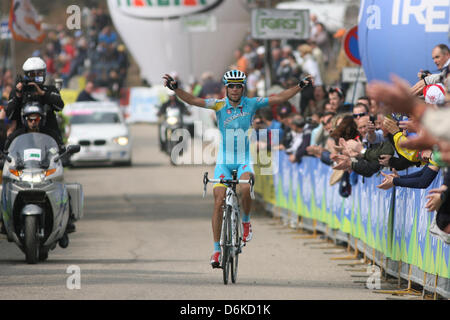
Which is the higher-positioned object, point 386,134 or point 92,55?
point 92,55

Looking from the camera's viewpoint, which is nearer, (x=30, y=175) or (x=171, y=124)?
(x=30, y=175)

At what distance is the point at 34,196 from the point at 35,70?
1.68 m

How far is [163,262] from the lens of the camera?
44.7 feet

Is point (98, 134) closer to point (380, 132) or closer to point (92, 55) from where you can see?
point (380, 132)

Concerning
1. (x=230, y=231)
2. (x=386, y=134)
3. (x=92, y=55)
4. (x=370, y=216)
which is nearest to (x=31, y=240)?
(x=230, y=231)

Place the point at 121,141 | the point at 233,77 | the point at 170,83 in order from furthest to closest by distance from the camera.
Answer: the point at 121,141 → the point at 233,77 → the point at 170,83

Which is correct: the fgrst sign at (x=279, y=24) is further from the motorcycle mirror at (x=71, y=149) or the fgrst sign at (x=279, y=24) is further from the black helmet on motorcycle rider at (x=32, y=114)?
the motorcycle mirror at (x=71, y=149)

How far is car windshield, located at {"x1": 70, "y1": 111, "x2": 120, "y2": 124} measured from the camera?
30578 mm

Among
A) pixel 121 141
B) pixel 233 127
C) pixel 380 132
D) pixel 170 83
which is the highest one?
pixel 170 83

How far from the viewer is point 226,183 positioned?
40.0 feet

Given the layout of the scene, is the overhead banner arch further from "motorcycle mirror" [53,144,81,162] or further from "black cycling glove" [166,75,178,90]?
"black cycling glove" [166,75,178,90]

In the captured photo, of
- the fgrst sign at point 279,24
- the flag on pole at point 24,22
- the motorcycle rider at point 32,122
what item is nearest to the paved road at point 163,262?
the motorcycle rider at point 32,122

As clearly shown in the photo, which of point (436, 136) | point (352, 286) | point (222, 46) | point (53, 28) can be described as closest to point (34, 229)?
point (352, 286)
